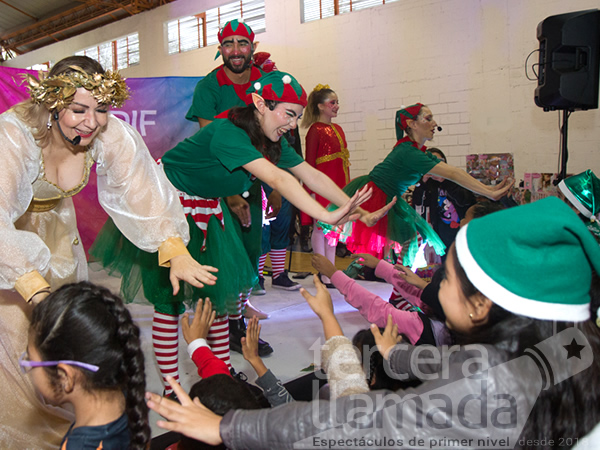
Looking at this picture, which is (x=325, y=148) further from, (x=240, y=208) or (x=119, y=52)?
(x=119, y=52)

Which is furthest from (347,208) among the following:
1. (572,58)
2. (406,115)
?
(572,58)

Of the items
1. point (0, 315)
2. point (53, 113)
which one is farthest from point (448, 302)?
point (0, 315)

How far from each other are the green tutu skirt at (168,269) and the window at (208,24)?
21.0 feet

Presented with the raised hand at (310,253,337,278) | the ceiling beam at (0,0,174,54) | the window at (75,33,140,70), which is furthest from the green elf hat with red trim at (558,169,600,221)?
the window at (75,33,140,70)

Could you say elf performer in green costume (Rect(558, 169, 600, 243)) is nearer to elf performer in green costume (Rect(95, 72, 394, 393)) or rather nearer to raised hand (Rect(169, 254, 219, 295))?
elf performer in green costume (Rect(95, 72, 394, 393))

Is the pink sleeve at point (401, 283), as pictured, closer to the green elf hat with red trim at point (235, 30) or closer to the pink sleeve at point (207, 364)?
the pink sleeve at point (207, 364)

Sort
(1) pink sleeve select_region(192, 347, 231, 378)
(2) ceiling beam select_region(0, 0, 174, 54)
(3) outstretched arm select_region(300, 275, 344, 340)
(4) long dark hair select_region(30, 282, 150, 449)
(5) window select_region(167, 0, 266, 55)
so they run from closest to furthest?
(4) long dark hair select_region(30, 282, 150, 449), (3) outstretched arm select_region(300, 275, 344, 340), (1) pink sleeve select_region(192, 347, 231, 378), (5) window select_region(167, 0, 266, 55), (2) ceiling beam select_region(0, 0, 174, 54)

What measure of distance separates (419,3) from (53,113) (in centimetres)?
558

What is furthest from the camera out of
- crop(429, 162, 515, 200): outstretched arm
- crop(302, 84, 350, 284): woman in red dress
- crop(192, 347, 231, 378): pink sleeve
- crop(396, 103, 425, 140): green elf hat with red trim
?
crop(302, 84, 350, 284): woman in red dress

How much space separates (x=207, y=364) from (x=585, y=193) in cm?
175

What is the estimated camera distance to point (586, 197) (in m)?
2.21

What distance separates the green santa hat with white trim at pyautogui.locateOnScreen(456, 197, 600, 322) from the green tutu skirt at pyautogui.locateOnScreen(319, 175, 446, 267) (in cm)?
242

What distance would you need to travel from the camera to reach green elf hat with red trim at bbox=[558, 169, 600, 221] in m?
2.20

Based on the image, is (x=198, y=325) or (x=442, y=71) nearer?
(x=198, y=325)
